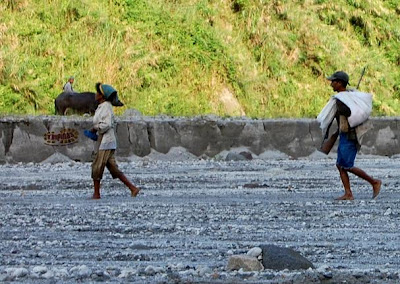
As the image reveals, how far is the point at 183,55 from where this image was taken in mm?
25438

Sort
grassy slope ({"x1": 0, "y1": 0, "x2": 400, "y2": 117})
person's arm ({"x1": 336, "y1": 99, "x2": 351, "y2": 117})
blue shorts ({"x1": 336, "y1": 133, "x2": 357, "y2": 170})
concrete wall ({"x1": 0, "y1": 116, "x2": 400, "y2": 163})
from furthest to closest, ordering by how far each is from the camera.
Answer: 1. grassy slope ({"x1": 0, "y1": 0, "x2": 400, "y2": 117})
2. concrete wall ({"x1": 0, "y1": 116, "x2": 400, "y2": 163})
3. blue shorts ({"x1": 336, "y1": 133, "x2": 357, "y2": 170})
4. person's arm ({"x1": 336, "y1": 99, "x2": 351, "y2": 117})

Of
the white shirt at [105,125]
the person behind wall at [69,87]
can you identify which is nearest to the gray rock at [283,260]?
the white shirt at [105,125]

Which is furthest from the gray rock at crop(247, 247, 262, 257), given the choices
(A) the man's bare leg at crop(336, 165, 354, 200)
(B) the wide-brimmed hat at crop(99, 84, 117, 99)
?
(B) the wide-brimmed hat at crop(99, 84, 117, 99)

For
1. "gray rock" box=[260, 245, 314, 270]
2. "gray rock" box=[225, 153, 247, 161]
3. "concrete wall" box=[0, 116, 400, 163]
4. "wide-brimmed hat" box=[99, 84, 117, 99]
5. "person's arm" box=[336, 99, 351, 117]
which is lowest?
"gray rock" box=[225, 153, 247, 161]

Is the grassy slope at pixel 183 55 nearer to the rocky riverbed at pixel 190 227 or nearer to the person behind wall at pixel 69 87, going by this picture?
the person behind wall at pixel 69 87

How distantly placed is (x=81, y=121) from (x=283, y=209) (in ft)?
27.5

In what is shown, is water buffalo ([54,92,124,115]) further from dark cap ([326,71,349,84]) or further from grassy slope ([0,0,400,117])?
dark cap ([326,71,349,84])

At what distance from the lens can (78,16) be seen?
82.7 ft

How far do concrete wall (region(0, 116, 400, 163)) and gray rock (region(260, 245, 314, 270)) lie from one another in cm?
1132

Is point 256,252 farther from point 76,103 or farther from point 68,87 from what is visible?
point 68,87

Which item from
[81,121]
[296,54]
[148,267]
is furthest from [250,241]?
[296,54]

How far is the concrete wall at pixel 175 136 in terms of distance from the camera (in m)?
17.1

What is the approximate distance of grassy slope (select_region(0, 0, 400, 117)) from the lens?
2350cm

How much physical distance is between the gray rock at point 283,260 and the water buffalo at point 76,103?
14.8 metres
